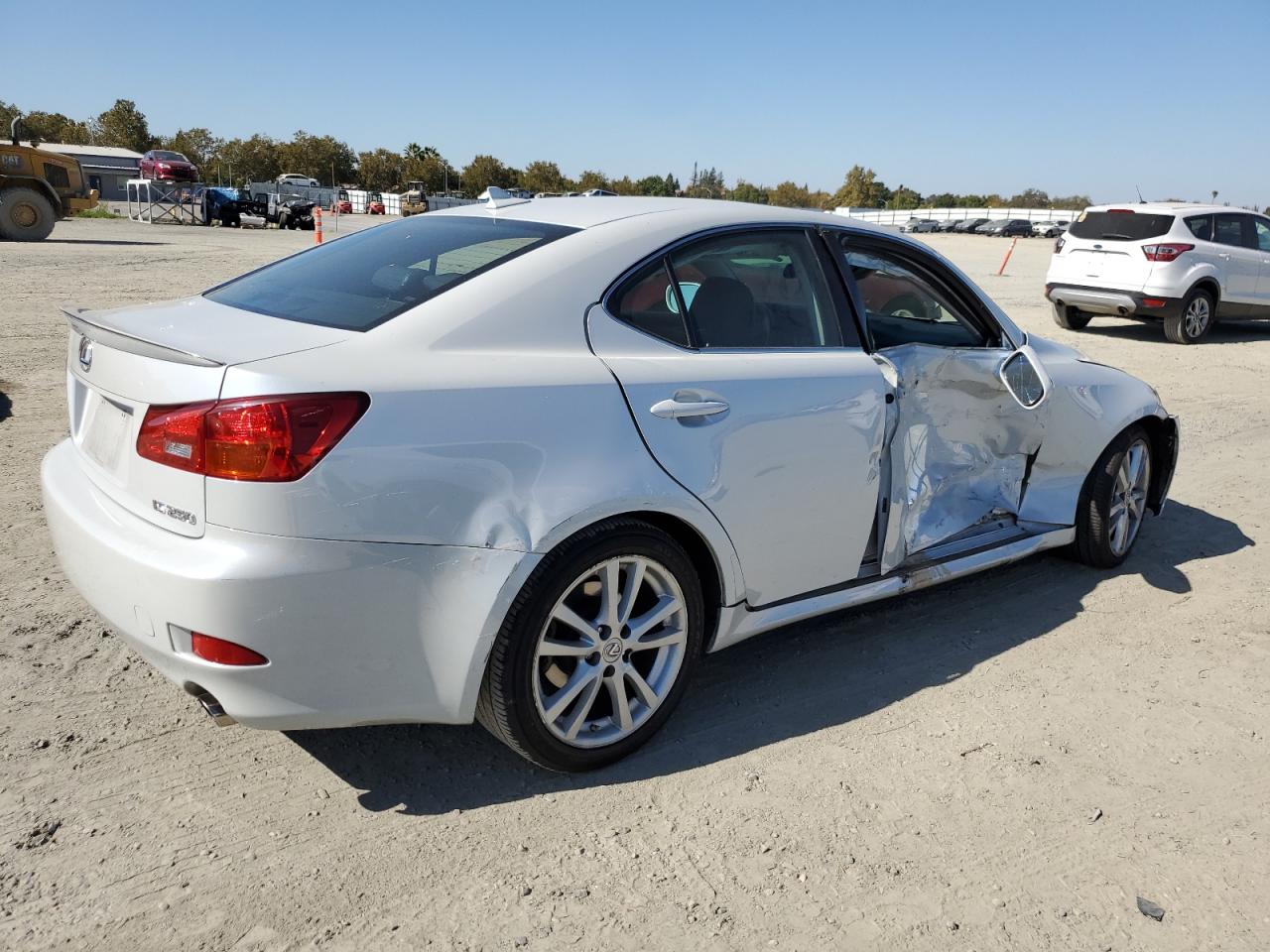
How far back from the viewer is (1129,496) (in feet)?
15.9

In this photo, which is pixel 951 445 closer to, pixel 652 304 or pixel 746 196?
pixel 652 304

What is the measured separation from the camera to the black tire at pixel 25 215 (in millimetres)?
21312

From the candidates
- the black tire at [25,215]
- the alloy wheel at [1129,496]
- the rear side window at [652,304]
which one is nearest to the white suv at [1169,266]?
the alloy wheel at [1129,496]

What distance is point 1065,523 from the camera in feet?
15.0

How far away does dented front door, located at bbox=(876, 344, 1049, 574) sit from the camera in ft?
12.0

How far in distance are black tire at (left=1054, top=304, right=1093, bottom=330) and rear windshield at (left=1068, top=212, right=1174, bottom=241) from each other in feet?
3.55

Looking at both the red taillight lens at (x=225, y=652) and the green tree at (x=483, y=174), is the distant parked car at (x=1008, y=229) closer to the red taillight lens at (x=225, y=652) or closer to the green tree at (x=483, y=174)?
the green tree at (x=483, y=174)

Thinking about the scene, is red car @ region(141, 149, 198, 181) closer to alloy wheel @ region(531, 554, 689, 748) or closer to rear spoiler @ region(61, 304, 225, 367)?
rear spoiler @ region(61, 304, 225, 367)

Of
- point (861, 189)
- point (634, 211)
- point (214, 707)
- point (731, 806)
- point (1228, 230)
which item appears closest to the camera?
point (214, 707)

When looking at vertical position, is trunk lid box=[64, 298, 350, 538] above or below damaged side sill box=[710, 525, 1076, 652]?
above

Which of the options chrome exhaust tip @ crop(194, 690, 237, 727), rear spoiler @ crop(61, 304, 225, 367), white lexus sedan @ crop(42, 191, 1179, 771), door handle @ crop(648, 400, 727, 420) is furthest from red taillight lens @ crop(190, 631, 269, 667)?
door handle @ crop(648, 400, 727, 420)

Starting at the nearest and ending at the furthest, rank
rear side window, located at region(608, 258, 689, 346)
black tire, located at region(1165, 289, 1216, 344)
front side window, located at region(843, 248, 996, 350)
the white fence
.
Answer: rear side window, located at region(608, 258, 689, 346), front side window, located at region(843, 248, 996, 350), black tire, located at region(1165, 289, 1216, 344), the white fence

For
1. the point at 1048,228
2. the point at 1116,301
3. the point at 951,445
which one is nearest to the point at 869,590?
the point at 951,445

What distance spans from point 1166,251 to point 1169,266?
19 centimetres
